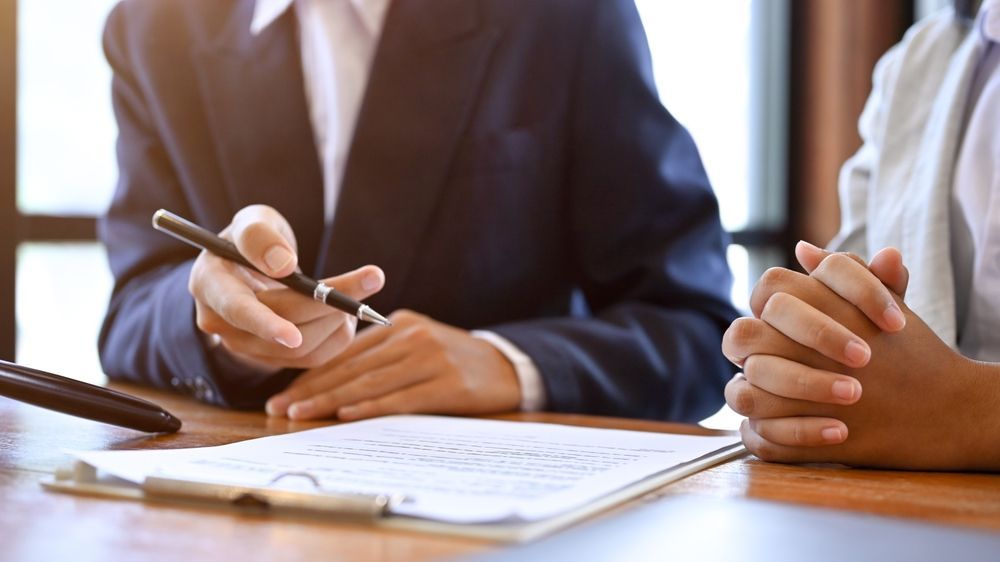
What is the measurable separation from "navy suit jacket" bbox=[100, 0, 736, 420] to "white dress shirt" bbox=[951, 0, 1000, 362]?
0.83ft

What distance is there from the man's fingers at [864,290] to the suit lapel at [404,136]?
2.01 ft

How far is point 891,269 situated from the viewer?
25.8 inches

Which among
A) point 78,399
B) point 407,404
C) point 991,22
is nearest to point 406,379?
point 407,404

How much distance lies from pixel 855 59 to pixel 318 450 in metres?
2.71

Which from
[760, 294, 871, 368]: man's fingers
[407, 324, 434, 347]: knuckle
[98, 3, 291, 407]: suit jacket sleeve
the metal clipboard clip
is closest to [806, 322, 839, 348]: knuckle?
[760, 294, 871, 368]: man's fingers

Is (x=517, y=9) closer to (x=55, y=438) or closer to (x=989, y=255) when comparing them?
(x=989, y=255)

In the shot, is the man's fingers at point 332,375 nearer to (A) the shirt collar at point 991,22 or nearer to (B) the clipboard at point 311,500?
(B) the clipboard at point 311,500

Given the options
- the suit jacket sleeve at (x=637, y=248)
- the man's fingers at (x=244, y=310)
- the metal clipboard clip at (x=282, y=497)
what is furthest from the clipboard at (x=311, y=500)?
the suit jacket sleeve at (x=637, y=248)

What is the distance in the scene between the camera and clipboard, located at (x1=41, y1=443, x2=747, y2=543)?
0.44 metres

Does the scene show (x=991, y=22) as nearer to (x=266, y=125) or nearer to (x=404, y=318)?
(x=404, y=318)

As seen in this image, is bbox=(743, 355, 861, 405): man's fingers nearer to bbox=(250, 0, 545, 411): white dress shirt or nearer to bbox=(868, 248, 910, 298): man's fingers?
bbox=(868, 248, 910, 298): man's fingers

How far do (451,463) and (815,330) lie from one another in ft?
0.81

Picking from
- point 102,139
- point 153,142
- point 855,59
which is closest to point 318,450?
point 153,142

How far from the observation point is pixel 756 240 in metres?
3.22
